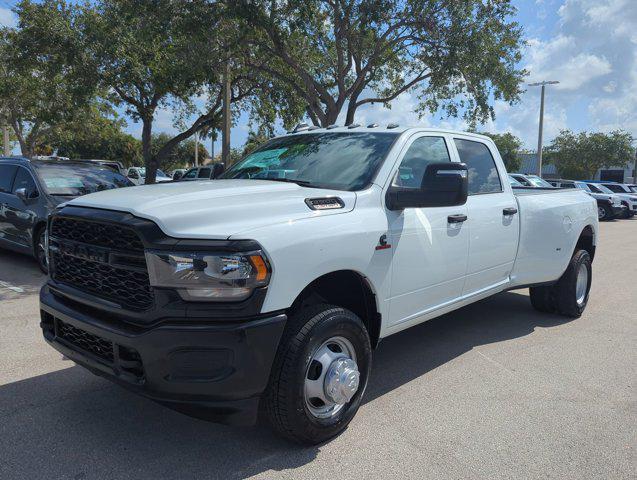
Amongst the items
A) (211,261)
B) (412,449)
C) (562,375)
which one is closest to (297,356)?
(211,261)

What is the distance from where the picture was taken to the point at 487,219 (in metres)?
4.38

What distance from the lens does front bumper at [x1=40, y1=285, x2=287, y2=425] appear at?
2449mm

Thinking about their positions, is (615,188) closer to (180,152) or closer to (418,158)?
(418,158)

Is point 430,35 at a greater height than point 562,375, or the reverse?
point 430,35

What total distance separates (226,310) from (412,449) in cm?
144

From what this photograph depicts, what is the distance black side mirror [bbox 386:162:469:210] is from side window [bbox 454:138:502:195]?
3.79ft

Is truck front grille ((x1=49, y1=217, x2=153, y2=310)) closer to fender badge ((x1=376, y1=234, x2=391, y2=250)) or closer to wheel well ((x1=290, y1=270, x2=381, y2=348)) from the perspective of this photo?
wheel well ((x1=290, y1=270, x2=381, y2=348))

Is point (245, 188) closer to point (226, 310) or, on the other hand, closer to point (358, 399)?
point (226, 310)

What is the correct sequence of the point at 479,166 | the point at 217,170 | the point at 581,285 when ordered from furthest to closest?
the point at 581,285, the point at 217,170, the point at 479,166

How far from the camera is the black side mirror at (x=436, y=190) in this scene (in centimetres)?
326

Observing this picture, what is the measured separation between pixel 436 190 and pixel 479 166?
164 cm

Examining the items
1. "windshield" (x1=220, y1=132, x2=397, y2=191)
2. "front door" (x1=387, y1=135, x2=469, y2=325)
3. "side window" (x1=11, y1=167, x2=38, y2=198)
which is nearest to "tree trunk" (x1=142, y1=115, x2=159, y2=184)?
"side window" (x1=11, y1=167, x2=38, y2=198)

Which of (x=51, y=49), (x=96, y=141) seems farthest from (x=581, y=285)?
(x=96, y=141)

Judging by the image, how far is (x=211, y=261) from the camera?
247 cm
